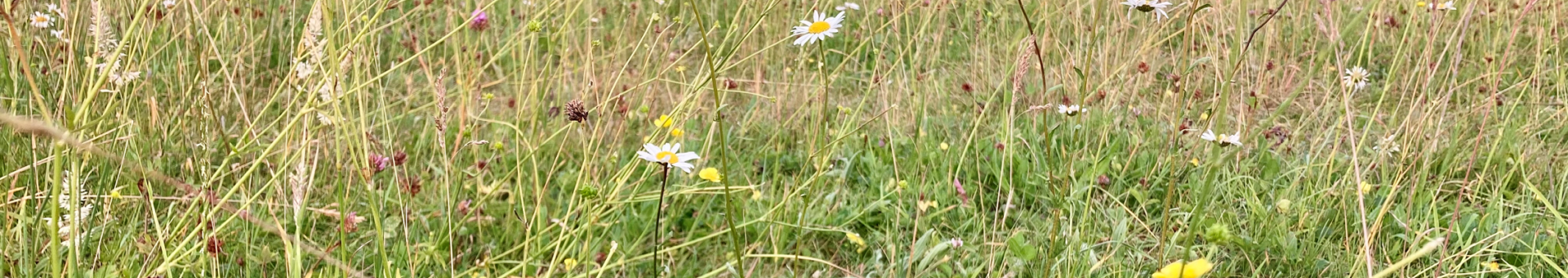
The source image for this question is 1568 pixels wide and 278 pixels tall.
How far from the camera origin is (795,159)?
2039 millimetres

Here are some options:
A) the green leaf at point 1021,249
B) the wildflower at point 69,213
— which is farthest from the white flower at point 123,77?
the green leaf at point 1021,249

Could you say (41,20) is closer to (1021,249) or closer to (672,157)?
(672,157)

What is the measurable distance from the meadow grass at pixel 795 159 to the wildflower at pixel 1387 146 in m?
0.01

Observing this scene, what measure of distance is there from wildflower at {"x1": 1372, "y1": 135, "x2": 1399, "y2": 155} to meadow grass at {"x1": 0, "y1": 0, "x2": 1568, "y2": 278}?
0.04 ft

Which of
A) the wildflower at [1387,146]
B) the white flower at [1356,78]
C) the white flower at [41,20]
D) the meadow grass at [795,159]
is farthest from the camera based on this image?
the white flower at [1356,78]

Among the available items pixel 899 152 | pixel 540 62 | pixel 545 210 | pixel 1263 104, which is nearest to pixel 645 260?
pixel 545 210

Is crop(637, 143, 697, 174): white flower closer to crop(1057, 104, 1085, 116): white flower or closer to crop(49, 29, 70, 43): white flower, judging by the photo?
crop(1057, 104, 1085, 116): white flower

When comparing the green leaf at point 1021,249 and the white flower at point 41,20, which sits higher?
the white flower at point 41,20

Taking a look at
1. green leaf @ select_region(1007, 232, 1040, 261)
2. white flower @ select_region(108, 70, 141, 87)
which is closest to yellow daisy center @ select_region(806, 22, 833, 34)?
green leaf @ select_region(1007, 232, 1040, 261)

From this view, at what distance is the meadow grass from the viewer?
1344mm

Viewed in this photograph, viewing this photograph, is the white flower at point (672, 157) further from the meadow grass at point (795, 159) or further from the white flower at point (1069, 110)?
the white flower at point (1069, 110)

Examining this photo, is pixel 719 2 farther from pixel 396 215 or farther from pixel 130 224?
pixel 130 224

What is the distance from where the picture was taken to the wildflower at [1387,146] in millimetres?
1654

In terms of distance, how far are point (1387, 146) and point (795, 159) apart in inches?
38.9
